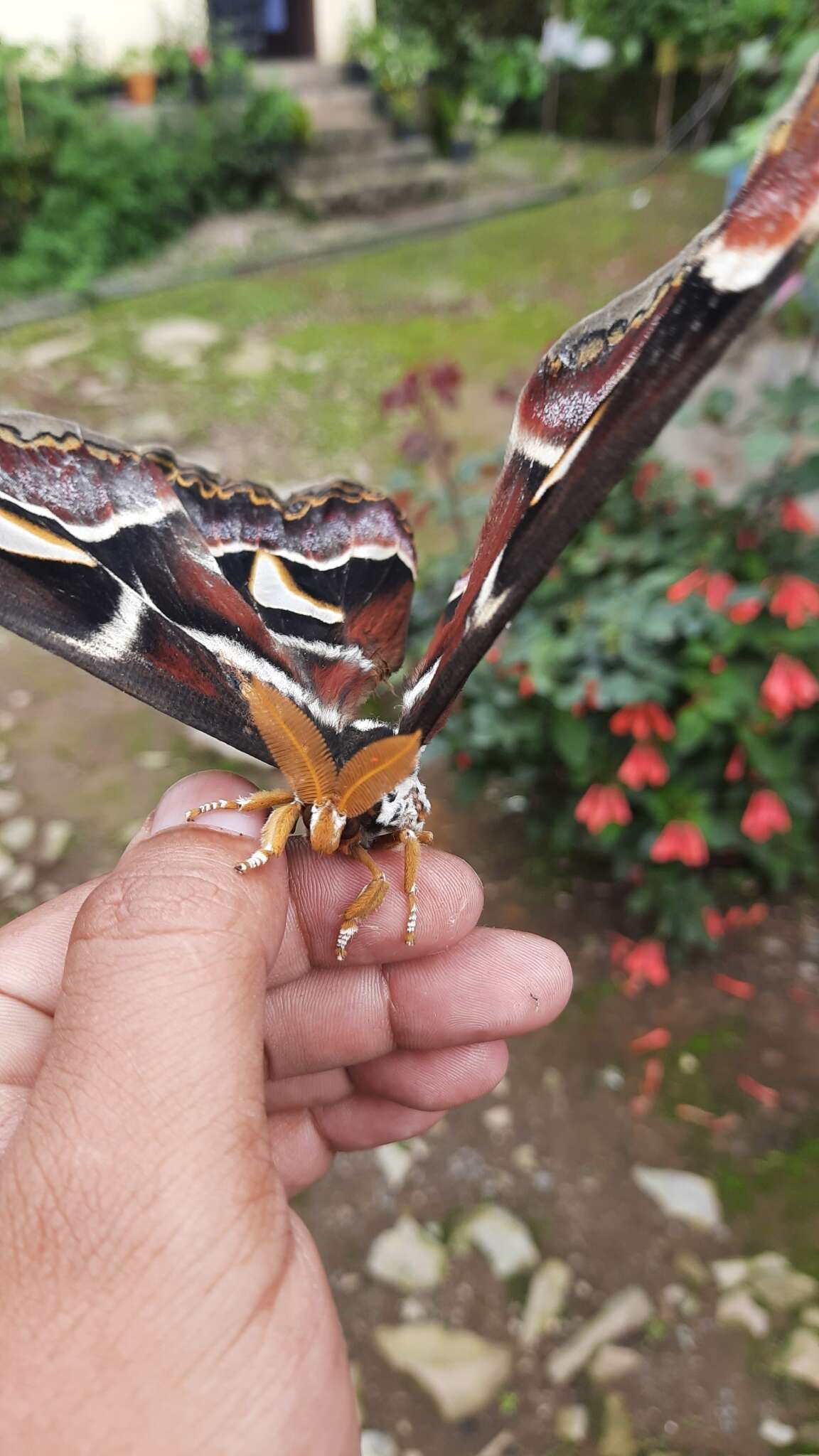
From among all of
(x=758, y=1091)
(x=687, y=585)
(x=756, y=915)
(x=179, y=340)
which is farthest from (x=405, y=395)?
(x=179, y=340)

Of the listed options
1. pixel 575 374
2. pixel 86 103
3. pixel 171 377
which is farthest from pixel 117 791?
pixel 86 103

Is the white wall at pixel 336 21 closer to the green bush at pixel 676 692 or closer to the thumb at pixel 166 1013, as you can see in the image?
the green bush at pixel 676 692

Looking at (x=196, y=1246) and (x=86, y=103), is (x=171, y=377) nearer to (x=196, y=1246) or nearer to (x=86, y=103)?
(x=86, y=103)

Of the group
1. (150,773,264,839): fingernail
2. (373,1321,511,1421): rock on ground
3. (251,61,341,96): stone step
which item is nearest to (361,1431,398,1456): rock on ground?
(373,1321,511,1421): rock on ground

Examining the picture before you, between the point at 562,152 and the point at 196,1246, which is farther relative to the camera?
the point at 562,152

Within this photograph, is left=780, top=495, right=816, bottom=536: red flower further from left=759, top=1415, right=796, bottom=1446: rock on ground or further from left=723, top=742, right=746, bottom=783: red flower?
left=759, top=1415, right=796, bottom=1446: rock on ground

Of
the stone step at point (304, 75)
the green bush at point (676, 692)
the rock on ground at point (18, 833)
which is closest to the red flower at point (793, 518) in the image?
the green bush at point (676, 692)

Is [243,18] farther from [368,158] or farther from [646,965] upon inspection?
[646,965]
